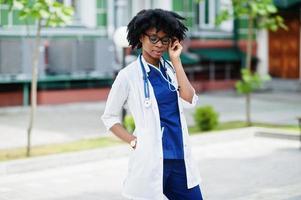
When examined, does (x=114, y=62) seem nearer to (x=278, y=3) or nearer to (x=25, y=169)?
(x=278, y=3)

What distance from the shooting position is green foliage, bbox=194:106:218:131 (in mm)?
14375

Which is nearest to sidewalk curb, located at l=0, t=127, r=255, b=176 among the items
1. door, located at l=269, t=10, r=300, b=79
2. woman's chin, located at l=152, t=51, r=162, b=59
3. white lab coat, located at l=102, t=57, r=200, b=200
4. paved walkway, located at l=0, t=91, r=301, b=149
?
paved walkway, located at l=0, t=91, r=301, b=149

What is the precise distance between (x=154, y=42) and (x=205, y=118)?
9579mm

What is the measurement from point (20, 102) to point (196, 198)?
15372mm

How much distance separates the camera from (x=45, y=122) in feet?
55.1

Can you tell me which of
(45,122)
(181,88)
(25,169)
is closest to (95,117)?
(45,122)

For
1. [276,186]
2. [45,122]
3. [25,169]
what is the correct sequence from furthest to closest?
1. [45,122]
2. [25,169]
3. [276,186]

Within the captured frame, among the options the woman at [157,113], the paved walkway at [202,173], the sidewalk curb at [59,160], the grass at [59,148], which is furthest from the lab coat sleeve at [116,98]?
the grass at [59,148]

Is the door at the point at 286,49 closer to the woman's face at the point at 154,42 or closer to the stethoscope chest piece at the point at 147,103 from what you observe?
the woman's face at the point at 154,42

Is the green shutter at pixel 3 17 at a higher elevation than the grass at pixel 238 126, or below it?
higher

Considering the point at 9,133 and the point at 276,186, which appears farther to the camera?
the point at 9,133

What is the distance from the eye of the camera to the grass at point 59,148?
1161 centimetres

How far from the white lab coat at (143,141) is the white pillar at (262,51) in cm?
2247

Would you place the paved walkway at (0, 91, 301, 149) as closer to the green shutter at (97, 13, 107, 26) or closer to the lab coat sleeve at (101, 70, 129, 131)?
the green shutter at (97, 13, 107, 26)
